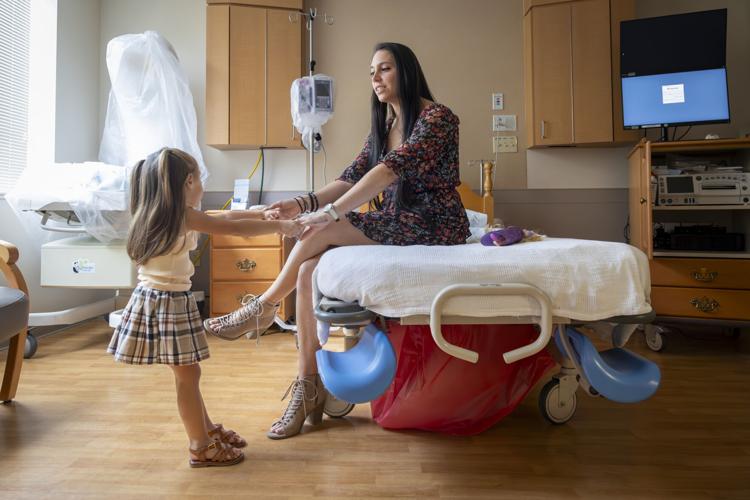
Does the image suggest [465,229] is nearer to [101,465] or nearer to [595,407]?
[595,407]

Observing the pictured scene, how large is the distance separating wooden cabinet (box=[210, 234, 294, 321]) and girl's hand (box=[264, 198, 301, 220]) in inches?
48.0

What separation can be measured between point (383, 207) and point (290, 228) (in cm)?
44

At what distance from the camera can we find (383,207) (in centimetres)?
175

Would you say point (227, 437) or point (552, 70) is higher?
point (552, 70)

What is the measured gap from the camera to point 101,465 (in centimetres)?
126

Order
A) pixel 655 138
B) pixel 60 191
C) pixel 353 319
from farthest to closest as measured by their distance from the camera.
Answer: pixel 655 138 < pixel 60 191 < pixel 353 319

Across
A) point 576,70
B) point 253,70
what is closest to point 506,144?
point 576,70

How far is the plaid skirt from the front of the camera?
4.00 ft

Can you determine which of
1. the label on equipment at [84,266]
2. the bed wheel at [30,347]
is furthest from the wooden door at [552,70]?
the bed wheel at [30,347]

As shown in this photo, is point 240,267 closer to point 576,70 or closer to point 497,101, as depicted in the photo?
point 497,101

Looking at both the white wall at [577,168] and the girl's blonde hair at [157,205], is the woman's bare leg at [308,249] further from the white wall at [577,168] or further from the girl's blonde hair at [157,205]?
the white wall at [577,168]

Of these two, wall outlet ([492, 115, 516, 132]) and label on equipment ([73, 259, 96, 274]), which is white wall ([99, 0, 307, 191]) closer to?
label on equipment ([73, 259, 96, 274])

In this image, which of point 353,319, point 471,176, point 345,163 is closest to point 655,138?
point 471,176

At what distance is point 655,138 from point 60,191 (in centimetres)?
344
